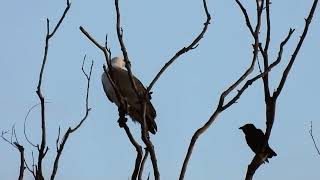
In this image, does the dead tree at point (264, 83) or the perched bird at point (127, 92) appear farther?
the perched bird at point (127, 92)

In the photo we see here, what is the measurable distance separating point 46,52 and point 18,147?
0.56 m

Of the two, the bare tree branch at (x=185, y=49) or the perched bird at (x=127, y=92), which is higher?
the perched bird at (x=127, y=92)

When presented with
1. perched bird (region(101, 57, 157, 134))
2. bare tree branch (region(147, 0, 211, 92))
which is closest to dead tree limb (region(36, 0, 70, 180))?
bare tree branch (region(147, 0, 211, 92))

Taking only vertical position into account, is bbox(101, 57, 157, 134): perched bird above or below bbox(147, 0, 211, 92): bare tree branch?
above

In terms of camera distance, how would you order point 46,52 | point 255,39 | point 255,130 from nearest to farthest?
point 255,39, point 46,52, point 255,130

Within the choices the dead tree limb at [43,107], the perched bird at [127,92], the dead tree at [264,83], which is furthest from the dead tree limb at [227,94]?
the perched bird at [127,92]

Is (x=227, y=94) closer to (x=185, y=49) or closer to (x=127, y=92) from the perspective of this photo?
(x=185, y=49)

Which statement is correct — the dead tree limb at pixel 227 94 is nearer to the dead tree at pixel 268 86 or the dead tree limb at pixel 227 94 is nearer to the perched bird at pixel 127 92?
the dead tree at pixel 268 86

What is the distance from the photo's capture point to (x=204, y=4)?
147 inches

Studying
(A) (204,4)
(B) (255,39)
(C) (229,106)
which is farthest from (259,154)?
(A) (204,4)

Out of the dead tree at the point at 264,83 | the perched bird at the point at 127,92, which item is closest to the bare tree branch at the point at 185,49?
the dead tree at the point at 264,83

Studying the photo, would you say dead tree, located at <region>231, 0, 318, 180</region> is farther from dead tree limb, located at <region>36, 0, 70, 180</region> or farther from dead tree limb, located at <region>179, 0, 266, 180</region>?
dead tree limb, located at <region>36, 0, 70, 180</region>

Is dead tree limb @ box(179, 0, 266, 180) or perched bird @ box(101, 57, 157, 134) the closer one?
dead tree limb @ box(179, 0, 266, 180)

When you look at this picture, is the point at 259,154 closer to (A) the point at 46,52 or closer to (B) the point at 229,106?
(B) the point at 229,106
